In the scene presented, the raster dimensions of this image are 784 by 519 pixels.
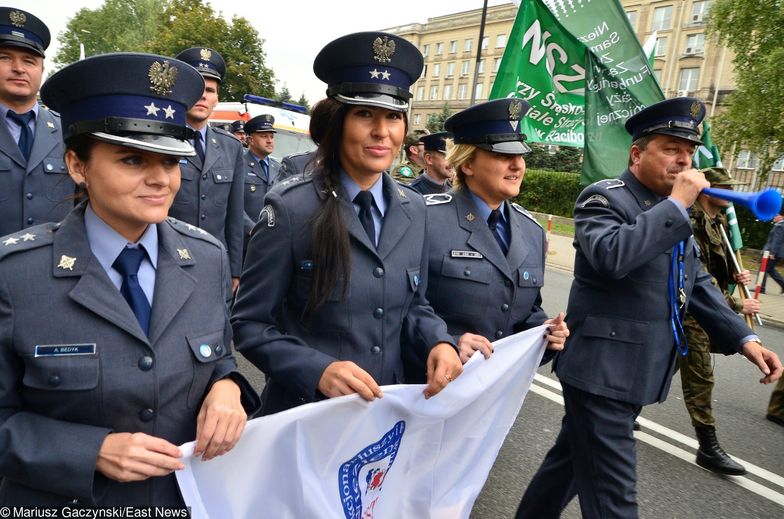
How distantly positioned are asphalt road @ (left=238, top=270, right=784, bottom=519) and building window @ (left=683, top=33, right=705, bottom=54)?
137ft

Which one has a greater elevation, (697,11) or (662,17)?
(662,17)

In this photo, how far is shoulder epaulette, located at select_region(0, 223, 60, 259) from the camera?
53.2 inches

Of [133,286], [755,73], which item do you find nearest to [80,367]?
[133,286]

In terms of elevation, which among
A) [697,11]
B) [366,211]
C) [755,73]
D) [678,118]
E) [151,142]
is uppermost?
[697,11]

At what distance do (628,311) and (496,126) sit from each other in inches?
40.3

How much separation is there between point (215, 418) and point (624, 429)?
5.71 feet

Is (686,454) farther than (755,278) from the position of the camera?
No

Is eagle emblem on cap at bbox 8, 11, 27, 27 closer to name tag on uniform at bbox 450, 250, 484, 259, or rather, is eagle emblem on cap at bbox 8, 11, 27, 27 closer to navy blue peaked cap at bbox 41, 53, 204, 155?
navy blue peaked cap at bbox 41, 53, 204, 155

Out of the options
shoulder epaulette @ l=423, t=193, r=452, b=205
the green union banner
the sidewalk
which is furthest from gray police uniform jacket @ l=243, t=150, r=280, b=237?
the sidewalk

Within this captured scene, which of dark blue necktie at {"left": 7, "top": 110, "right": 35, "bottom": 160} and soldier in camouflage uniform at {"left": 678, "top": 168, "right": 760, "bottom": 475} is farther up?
dark blue necktie at {"left": 7, "top": 110, "right": 35, "bottom": 160}

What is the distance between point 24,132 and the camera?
330 cm

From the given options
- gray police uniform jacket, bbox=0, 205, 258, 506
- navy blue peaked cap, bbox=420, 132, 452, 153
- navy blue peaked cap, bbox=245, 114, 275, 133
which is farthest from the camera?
navy blue peaked cap, bbox=245, 114, 275, 133

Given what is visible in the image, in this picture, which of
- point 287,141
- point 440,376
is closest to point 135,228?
point 440,376

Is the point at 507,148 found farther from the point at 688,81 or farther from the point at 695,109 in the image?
the point at 688,81
